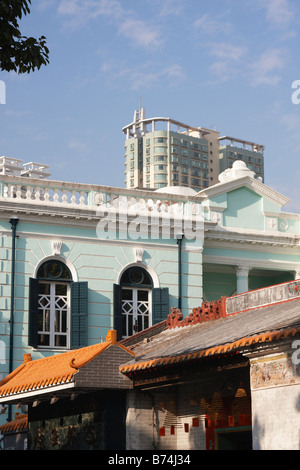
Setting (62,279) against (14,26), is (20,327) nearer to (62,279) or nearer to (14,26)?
(62,279)

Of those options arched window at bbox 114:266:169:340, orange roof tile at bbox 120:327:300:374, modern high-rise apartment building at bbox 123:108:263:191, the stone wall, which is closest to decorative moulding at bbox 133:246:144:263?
arched window at bbox 114:266:169:340

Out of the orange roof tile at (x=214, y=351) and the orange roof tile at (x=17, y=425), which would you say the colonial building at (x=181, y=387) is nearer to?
the orange roof tile at (x=214, y=351)

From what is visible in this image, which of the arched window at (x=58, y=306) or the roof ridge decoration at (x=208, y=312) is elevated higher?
the arched window at (x=58, y=306)

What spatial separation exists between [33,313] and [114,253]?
3365 millimetres

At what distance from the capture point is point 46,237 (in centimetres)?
2759

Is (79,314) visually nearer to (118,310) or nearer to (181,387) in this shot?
(118,310)

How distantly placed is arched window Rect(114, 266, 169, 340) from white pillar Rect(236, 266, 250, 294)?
320 centimetres

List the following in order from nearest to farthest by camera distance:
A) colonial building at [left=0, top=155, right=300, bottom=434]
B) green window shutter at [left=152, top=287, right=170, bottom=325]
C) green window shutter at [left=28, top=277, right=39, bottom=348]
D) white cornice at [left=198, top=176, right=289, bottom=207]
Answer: green window shutter at [left=28, top=277, right=39, bottom=348]
colonial building at [left=0, top=155, right=300, bottom=434]
green window shutter at [left=152, top=287, right=170, bottom=325]
white cornice at [left=198, top=176, right=289, bottom=207]

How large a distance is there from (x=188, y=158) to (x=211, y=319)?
9626 centimetres

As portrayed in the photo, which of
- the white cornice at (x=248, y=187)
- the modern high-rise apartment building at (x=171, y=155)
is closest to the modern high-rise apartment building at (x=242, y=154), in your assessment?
the modern high-rise apartment building at (x=171, y=155)

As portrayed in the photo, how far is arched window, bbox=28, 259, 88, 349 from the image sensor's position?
27.0m

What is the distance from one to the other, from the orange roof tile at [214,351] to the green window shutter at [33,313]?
937 centimetres

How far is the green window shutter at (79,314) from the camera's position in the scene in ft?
88.8

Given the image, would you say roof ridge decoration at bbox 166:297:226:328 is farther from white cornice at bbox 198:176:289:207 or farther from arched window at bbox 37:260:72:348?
white cornice at bbox 198:176:289:207
